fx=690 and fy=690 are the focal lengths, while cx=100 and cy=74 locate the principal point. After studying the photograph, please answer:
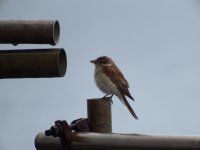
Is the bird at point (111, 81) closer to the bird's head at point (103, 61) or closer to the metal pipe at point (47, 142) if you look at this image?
the bird's head at point (103, 61)

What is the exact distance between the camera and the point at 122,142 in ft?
12.1

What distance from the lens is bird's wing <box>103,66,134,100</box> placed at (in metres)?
11.6

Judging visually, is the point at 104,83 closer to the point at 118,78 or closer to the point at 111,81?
the point at 111,81

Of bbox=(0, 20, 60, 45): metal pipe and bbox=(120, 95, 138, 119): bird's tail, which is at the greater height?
bbox=(0, 20, 60, 45): metal pipe

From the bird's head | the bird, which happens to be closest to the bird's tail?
the bird

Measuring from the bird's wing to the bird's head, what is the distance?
0.61 ft

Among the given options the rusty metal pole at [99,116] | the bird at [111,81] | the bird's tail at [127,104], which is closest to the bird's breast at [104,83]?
the bird at [111,81]

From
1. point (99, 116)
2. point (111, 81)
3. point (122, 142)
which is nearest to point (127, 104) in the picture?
point (111, 81)

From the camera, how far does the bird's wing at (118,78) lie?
11555 millimetres

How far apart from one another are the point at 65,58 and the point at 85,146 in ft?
1.74

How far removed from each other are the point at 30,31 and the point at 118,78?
7837 millimetres

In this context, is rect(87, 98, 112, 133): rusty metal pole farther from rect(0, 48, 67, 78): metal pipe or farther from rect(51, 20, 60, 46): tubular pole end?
rect(51, 20, 60, 46): tubular pole end

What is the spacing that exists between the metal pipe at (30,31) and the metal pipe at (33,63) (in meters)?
0.06

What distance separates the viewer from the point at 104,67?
11.9 m
